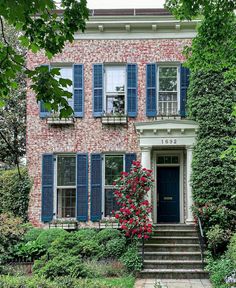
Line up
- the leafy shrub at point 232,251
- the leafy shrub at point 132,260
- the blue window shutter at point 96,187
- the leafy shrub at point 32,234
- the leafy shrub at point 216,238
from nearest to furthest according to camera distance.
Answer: the leafy shrub at point 232,251 → the leafy shrub at point 132,260 → the leafy shrub at point 216,238 → the leafy shrub at point 32,234 → the blue window shutter at point 96,187

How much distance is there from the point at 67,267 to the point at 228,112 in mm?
7333

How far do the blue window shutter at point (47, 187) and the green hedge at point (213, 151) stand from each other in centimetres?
488

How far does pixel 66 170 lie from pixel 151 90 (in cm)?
409

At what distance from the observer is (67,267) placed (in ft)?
31.2

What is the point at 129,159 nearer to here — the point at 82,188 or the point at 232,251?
the point at 82,188

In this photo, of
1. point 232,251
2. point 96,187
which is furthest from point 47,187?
point 232,251

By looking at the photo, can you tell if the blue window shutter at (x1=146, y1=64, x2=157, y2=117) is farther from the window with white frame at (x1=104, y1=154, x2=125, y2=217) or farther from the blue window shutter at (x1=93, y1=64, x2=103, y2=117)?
the window with white frame at (x1=104, y1=154, x2=125, y2=217)

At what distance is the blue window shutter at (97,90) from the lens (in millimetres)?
15191

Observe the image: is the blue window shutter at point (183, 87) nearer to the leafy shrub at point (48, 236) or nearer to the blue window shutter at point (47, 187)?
the blue window shutter at point (47, 187)

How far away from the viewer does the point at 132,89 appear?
15195mm

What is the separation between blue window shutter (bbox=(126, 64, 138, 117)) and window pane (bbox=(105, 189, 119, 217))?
2788mm

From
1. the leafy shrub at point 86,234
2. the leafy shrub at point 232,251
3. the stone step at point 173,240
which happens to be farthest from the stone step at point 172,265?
the leafy shrub at point 86,234

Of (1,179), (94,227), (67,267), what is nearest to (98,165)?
(94,227)

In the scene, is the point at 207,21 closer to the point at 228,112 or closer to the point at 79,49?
the point at 228,112
